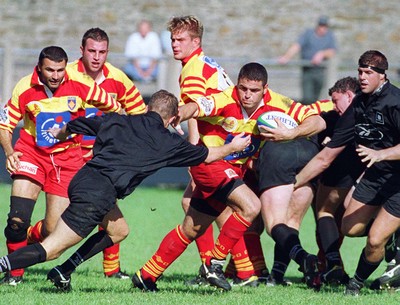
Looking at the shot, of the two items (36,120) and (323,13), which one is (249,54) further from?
(36,120)

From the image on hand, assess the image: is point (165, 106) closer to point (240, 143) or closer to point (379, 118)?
point (240, 143)

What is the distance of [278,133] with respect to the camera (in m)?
8.48

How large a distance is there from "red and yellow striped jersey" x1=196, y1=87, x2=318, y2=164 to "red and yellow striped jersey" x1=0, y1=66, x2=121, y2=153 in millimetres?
910

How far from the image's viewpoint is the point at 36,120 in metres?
9.09

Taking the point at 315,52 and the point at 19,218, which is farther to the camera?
the point at 315,52

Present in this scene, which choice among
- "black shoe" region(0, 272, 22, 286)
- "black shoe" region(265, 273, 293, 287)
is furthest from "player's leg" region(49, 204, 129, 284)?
"black shoe" region(265, 273, 293, 287)

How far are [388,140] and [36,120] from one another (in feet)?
9.87

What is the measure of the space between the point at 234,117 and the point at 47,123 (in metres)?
1.62

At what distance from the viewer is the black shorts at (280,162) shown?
928cm

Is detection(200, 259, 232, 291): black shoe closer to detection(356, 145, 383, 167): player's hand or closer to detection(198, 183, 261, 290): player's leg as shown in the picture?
detection(198, 183, 261, 290): player's leg

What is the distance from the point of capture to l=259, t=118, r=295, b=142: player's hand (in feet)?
27.8

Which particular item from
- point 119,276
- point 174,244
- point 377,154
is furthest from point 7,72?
point 377,154

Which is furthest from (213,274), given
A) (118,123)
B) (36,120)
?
(36,120)

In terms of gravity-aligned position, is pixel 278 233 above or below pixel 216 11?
A: below
